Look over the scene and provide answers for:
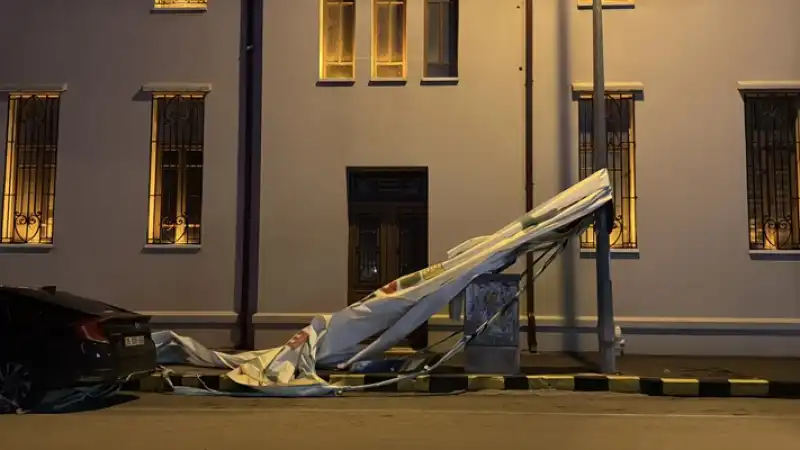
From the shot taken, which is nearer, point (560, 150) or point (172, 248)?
point (560, 150)

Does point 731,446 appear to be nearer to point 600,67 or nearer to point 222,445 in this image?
point 222,445

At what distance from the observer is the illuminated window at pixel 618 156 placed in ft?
39.8

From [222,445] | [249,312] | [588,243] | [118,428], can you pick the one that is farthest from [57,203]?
[588,243]

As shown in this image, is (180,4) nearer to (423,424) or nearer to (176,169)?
(176,169)

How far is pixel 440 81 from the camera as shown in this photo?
481 inches

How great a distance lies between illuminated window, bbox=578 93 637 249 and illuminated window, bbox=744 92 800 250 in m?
1.85

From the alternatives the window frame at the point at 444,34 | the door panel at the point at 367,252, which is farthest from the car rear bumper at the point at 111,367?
the window frame at the point at 444,34

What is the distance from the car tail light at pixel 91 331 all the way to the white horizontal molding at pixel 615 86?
7.86 m

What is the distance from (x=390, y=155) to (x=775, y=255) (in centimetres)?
616

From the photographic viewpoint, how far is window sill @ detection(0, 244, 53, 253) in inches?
490

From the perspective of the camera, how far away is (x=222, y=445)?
6.30 meters

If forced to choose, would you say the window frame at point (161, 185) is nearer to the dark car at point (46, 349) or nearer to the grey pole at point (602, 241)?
the dark car at point (46, 349)

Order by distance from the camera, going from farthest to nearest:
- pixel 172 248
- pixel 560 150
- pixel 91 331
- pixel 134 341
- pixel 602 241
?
pixel 172 248 → pixel 560 150 → pixel 602 241 → pixel 134 341 → pixel 91 331

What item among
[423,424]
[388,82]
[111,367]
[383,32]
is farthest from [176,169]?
[423,424]
